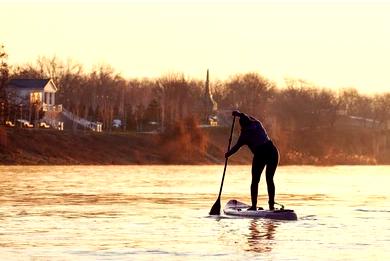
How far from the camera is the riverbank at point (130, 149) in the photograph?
87500 millimetres

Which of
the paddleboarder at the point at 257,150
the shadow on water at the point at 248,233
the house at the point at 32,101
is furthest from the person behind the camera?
the house at the point at 32,101

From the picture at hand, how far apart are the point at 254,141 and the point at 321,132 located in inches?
5035

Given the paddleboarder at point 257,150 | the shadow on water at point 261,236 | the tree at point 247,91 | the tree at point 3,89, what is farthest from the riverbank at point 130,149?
the shadow on water at point 261,236

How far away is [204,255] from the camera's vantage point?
17.0 metres

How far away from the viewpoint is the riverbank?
8750 centimetres

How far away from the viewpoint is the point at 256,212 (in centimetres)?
2456

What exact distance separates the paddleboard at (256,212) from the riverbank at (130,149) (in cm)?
5395

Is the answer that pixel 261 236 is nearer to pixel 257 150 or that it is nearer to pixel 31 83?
pixel 257 150

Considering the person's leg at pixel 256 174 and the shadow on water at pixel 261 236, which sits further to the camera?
the person's leg at pixel 256 174

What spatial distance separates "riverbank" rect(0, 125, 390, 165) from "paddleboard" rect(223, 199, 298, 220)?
5395cm

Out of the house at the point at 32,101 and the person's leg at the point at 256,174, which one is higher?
the house at the point at 32,101

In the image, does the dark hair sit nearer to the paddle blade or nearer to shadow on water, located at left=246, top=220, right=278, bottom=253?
the paddle blade

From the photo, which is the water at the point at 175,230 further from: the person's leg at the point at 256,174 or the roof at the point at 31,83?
the roof at the point at 31,83

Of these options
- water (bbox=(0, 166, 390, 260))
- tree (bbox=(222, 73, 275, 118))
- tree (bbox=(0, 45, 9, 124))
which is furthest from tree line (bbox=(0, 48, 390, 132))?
water (bbox=(0, 166, 390, 260))
